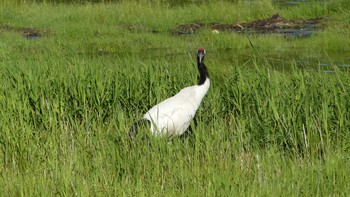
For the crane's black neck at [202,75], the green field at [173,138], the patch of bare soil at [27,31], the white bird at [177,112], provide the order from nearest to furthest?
the green field at [173,138] < the white bird at [177,112] < the crane's black neck at [202,75] < the patch of bare soil at [27,31]

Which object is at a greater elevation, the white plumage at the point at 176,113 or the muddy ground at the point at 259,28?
the white plumage at the point at 176,113

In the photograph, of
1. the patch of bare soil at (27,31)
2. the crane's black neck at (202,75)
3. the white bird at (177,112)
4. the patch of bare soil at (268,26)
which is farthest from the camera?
the patch of bare soil at (268,26)

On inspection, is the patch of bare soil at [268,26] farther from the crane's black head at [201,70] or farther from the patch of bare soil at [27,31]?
the crane's black head at [201,70]

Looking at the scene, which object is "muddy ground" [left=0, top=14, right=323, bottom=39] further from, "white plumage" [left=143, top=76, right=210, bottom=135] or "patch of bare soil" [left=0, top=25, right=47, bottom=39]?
"white plumage" [left=143, top=76, right=210, bottom=135]

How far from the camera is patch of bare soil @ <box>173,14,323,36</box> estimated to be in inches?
596

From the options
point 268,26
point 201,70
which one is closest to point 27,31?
point 268,26

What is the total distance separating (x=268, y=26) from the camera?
15.5 metres

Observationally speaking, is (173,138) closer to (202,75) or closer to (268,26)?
(202,75)

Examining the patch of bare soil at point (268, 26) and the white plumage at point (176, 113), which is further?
the patch of bare soil at point (268, 26)

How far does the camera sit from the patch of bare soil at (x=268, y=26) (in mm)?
15134

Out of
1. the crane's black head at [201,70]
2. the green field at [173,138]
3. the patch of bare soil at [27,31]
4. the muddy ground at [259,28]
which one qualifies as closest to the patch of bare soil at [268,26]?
the muddy ground at [259,28]

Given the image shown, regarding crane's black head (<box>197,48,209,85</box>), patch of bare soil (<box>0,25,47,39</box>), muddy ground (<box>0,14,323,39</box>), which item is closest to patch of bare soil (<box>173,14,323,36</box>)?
muddy ground (<box>0,14,323,39</box>)

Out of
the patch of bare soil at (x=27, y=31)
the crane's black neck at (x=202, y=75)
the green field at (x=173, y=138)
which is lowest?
the patch of bare soil at (x=27, y=31)

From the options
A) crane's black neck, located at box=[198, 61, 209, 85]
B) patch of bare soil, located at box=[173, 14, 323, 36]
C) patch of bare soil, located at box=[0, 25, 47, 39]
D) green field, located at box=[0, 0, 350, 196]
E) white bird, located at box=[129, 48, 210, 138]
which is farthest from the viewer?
patch of bare soil, located at box=[173, 14, 323, 36]
